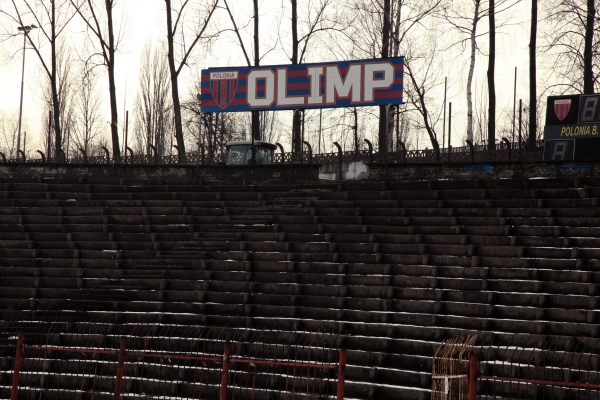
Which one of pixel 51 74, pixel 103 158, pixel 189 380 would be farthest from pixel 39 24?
pixel 189 380

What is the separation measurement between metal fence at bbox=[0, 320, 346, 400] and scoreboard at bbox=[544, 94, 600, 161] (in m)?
10.8

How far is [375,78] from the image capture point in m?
23.0

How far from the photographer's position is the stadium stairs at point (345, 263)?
11562 millimetres

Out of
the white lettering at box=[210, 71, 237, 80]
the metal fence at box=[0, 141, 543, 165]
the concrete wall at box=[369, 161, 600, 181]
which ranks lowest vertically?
the concrete wall at box=[369, 161, 600, 181]

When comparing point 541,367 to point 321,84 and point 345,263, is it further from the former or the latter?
point 321,84

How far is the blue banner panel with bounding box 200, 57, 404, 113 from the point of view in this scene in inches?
903

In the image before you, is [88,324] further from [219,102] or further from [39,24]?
[39,24]

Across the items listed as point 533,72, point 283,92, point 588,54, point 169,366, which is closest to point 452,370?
point 169,366

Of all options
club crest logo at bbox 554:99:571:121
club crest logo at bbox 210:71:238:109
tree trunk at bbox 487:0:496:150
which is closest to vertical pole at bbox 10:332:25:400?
club crest logo at bbox 554:99:571:121

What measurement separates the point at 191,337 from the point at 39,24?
83.4ft

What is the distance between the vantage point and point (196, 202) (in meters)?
18.9

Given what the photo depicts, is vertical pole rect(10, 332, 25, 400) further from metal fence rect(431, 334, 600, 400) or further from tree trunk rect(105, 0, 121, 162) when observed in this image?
tree trunk rect(105, 0, 121, 162)

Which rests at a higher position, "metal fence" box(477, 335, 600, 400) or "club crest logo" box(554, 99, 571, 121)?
"club crest logo" box(554, 99, 571, 121)

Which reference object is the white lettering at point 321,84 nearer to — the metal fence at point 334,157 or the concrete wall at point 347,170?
the metal fence at point 334,157
